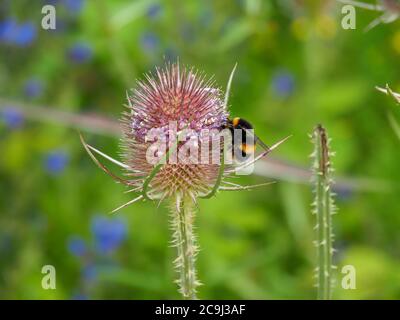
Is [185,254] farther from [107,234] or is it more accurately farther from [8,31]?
[8,31]

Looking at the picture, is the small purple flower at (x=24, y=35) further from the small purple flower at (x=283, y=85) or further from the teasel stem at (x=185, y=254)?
the teasel stem at (x=185, y=254)

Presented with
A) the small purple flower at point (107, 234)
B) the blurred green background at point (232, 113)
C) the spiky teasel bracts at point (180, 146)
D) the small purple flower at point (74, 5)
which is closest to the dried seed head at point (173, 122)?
the spiky teasel bracts at point (180, 146)

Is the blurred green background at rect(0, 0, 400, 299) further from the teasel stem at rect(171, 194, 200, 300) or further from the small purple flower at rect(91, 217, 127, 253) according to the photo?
the teasel stem at rect(171, 194, 200, 300)

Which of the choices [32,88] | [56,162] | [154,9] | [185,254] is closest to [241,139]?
[185,254]

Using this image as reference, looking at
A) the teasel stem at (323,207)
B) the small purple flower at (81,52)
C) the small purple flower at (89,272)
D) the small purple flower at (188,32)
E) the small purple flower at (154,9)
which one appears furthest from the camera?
the small purple flower at (81,52)

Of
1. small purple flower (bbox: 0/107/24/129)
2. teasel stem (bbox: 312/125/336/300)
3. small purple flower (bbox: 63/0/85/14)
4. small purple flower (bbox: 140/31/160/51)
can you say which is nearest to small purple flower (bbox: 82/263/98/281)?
small purple flower (bbox: 0/107/24/129)

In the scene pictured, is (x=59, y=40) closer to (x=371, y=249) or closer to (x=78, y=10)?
(x=78, y=10)

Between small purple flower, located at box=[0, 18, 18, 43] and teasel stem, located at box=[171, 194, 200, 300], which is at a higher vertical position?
small purple flower, located at box=[0, 18, 18, 43]

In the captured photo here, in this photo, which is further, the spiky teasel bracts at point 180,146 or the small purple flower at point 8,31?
the small purple flower at point 8,31
